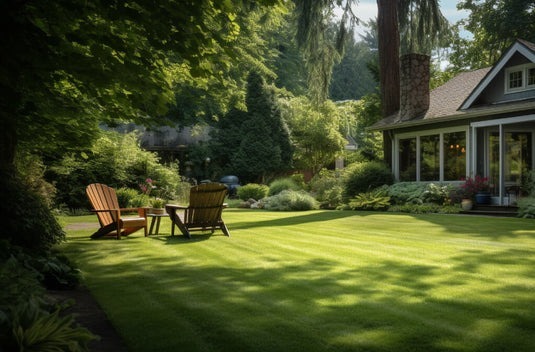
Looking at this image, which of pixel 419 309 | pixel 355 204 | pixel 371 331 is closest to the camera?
pixel 371 331

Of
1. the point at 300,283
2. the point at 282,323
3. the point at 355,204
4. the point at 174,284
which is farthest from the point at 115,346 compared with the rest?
the point at 355,204

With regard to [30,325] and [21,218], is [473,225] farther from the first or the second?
[30,325]

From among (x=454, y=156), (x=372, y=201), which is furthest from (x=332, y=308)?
(x=454, y=156)

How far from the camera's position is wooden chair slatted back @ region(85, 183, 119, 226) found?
880 cm

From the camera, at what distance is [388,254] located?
6.50 meters

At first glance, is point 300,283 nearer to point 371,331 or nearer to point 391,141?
point 371,331

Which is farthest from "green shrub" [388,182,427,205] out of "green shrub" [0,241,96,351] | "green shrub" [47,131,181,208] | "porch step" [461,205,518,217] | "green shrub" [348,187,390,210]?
"green shrub" [0,241,96,351]

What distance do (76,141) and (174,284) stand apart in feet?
8.65

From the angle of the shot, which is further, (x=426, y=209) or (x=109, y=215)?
(x=426, y=209)

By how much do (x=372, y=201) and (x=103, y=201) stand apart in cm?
895

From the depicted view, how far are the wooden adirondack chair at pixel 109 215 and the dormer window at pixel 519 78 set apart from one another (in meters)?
11.6

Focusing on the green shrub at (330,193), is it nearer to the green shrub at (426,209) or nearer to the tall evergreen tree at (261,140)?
the green shrub at (426,209)

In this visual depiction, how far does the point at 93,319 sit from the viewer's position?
12.4 feet

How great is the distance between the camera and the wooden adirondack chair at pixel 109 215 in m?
8.63
